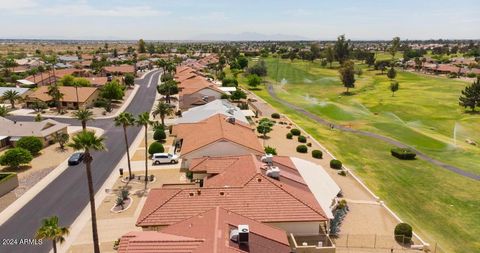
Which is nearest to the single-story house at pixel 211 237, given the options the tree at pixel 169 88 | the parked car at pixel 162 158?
the parked car at pixel 162 158

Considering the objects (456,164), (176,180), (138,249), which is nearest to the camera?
(138,249)

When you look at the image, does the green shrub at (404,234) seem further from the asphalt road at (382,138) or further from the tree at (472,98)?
the tree at (472,98)

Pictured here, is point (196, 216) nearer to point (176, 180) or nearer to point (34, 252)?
point (34, 252)

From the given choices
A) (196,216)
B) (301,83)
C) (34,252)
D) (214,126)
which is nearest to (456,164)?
(214,126)

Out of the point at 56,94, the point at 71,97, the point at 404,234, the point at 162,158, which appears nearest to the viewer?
the point at 404,234

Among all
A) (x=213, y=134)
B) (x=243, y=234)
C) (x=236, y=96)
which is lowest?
(x=236, y=96)

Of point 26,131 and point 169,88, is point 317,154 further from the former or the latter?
point 169,88

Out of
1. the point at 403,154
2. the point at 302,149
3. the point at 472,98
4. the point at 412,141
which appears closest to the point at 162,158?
the point at 302,149
